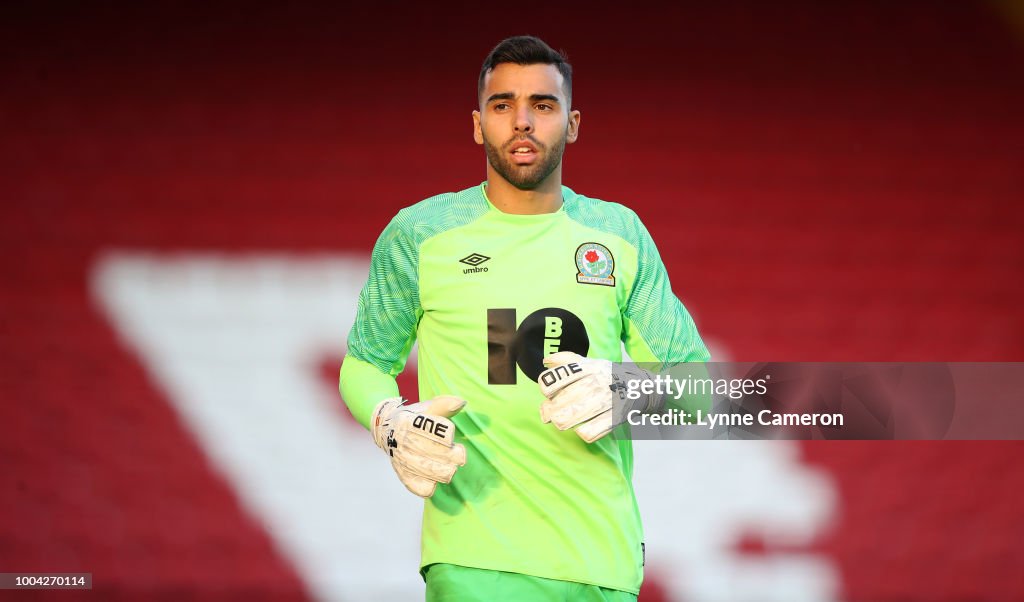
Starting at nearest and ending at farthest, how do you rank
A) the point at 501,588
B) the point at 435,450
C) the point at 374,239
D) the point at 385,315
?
the point at 435,450 < the point at 501,588 < the point at 385,315 < the point at 374,239

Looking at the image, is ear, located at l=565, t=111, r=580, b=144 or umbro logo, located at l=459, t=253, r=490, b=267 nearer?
umbro logo, located at l=459, t=253, r=490, b=267

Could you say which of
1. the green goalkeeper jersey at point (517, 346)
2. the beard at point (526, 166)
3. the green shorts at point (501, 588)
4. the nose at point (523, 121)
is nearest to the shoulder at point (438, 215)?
the green goalkeeper jersey at point (517, 346)

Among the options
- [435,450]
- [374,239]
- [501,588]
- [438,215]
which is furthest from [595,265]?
[374,239]

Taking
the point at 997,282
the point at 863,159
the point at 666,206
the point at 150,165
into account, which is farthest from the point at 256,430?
the point at 997,282

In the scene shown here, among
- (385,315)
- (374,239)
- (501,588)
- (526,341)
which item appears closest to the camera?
(501,588)

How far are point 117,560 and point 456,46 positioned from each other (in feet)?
7.72

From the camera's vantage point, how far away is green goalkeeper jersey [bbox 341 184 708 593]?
2408mm

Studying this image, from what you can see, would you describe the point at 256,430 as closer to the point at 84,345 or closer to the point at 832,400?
the point at 84,345

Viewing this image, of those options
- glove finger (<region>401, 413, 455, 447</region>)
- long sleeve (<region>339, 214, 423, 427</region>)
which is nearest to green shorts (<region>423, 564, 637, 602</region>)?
glove finger (<region>401, 413, 455, 447</region>)

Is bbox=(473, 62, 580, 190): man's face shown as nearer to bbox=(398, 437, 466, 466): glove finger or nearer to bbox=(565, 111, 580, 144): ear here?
bbox=(565, 111, 580, 144): ear

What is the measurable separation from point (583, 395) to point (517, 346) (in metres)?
0.26

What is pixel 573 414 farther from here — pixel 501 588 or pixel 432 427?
pixel 501 588

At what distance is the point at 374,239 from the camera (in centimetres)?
461

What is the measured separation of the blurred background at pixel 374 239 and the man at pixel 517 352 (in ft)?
6.50
